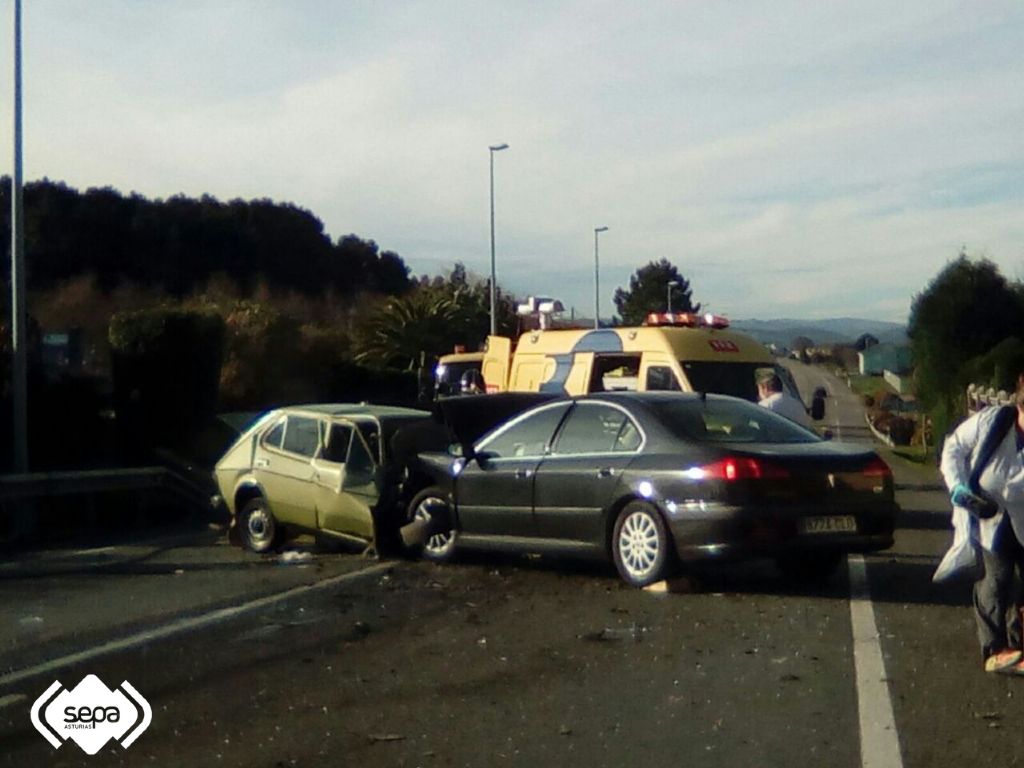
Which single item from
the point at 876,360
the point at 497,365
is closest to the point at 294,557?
the point at 497,365

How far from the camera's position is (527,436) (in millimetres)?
12703

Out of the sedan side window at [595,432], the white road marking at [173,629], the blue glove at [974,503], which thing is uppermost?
the sedan side window at [595,432]

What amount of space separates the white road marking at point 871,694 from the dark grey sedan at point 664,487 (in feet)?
2.30

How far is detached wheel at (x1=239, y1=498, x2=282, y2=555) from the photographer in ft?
49.1

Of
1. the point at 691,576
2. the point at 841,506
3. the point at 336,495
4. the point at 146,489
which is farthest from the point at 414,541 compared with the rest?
the point at 146,489

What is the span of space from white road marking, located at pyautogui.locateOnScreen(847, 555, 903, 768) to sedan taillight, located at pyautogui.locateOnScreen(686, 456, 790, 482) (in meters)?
1.05

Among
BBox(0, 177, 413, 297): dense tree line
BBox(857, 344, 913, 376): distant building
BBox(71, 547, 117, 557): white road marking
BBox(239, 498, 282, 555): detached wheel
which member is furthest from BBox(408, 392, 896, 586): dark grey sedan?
BBox(857, 344, 913, 376): distant building

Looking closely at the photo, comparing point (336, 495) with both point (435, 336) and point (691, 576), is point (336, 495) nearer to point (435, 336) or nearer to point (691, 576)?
point (691, 576)

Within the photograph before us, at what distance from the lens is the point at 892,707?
7539mm

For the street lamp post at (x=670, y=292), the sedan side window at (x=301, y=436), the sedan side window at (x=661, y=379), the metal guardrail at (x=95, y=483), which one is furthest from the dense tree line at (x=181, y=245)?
the sedan side window at (x=301, y=436)

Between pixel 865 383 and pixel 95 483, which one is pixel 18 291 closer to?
pixel 95 483

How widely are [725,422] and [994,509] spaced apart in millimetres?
3931

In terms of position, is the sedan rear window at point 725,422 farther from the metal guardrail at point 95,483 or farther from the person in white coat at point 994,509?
the metal guardrail at point 95,483

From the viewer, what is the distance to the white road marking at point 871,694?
6633mm
